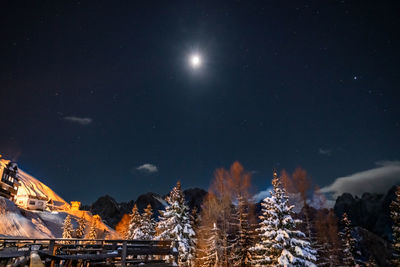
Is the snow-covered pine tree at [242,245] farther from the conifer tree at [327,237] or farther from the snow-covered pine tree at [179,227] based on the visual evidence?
the conifer tree at [327,237]

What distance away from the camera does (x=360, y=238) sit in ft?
188

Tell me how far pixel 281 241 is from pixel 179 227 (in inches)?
517

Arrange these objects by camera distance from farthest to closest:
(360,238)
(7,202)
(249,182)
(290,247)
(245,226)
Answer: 1. (360,238)
2. (7,202)
3. (249,182)
4. (245,226)
5. (290,247)

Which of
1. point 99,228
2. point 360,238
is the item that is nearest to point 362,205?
point 360,238

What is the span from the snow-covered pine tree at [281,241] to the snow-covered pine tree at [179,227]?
9.26m

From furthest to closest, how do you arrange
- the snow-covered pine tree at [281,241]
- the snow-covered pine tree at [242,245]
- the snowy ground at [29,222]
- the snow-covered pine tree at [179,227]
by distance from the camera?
1. the snowy ground at [29,222]
2. the snow-covered pine tree at [179,227]
3. the snow-covered pine tree at [242,245]
4. the snow-covered pine tree at [281,241]

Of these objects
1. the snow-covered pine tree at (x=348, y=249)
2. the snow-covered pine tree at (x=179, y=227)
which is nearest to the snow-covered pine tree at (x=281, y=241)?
the snow-covered pine tree at (x=179, y=227)

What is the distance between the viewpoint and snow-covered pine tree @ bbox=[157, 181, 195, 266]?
2923cm

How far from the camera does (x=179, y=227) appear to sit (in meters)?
30.6

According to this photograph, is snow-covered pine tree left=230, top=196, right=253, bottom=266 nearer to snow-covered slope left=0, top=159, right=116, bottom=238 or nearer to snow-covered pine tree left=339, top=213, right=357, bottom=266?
snow-covered pine tree left=339, top=213, right=357, bottom=266

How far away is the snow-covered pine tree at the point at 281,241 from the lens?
20.5 meters

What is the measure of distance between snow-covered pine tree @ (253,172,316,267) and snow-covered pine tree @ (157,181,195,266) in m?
9.26

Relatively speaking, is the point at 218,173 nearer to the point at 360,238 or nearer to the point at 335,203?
the point at 360,238

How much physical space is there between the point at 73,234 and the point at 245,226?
40078 mm
